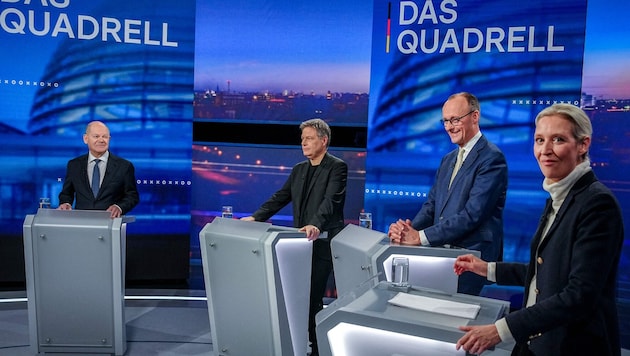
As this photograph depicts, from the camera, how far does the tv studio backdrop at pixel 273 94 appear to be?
5.08m

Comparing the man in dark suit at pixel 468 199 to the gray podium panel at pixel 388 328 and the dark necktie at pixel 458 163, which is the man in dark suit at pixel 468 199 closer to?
the dark necktie at pixel 458 163

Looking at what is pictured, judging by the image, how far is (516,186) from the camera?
17.2ft

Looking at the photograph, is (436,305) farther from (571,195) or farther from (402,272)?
(571,195)

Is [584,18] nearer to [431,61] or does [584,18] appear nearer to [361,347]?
[431,61]

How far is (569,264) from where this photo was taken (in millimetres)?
1770

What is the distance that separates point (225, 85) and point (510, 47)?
279cm

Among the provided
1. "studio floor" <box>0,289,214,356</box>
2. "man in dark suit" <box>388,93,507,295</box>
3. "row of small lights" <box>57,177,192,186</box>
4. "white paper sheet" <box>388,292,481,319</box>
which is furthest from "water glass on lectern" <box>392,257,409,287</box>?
"row of small lights" <box>57,177,192,186</box>

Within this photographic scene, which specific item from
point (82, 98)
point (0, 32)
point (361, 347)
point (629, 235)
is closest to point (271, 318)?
point (361, 347)

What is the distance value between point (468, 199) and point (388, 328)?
1.57 meters

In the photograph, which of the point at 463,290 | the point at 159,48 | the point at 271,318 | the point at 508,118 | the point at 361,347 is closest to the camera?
the point at 361,347

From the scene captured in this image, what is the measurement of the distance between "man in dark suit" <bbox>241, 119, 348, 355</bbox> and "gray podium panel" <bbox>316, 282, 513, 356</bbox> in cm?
208

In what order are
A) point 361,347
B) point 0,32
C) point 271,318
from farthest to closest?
1. point 0,32
2. point 271,318
3. point 361,347

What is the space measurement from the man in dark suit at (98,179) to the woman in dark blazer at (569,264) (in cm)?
354

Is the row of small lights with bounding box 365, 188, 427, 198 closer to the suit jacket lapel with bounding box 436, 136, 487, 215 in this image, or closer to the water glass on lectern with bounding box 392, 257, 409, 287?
the suit jacket lapel with bounding box 436, 136, 487, 215
